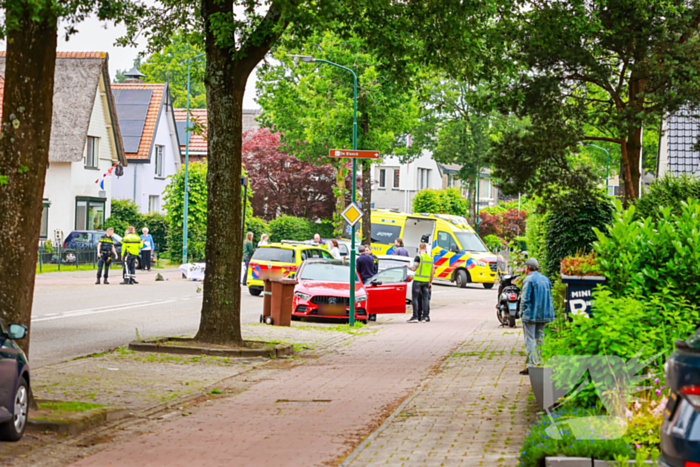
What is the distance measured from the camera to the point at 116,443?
7.62 meters

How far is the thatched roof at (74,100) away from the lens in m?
42.5

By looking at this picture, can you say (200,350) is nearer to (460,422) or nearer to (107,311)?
(460,422)

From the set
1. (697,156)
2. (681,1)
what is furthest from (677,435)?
(697,156)

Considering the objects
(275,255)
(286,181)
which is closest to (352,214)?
(275,255)

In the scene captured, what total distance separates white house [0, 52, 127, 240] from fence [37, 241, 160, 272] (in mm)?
4683

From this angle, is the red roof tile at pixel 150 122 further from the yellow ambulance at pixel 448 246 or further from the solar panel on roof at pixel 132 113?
the yellow ambulance at pixel 448 246

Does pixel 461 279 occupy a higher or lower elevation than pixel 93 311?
higher

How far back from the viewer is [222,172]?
13.2 meters

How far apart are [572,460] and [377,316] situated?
57.7 ft

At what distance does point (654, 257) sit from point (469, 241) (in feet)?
95.8

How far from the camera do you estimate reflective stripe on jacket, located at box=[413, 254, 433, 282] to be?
2084 cm

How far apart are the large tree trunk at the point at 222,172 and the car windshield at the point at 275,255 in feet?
41.5

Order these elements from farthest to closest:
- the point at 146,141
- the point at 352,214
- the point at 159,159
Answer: the point at 159,159 → the point at 146,141 → the point at 352,214

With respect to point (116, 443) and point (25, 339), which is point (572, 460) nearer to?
point (116, 443)
